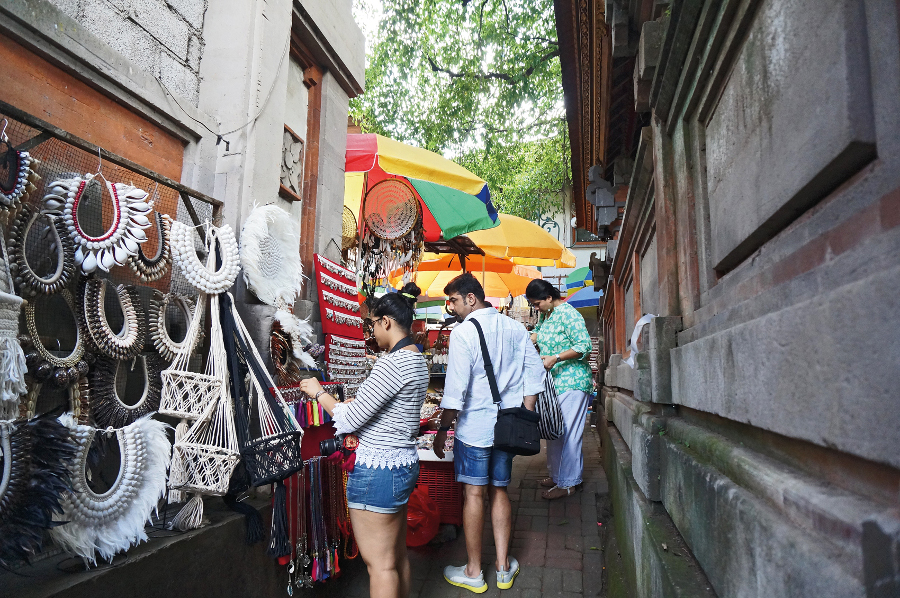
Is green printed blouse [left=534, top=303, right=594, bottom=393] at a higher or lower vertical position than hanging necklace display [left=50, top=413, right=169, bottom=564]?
higher

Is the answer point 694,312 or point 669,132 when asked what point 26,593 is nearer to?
point 694,312

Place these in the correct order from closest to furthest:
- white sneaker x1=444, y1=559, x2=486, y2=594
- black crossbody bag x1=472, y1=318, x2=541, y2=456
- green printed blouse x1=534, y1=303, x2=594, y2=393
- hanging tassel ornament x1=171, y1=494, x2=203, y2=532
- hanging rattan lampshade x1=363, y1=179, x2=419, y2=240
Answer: hanging tassel ornament x1=171, y1=494, x2=203, y2=532
black crossbody bag x1=472, y1=318, x2=541, y2=456
white sneaker x1=444, y1=559, x2=486, y2=594
green printed blouse x1=534, y1=303, x2=594, y2=393
hanging rattan lampshade x1=363, y1=179, x2=419, y2=240

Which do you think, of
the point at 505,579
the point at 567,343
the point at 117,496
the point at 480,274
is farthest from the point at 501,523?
the point at 480,274

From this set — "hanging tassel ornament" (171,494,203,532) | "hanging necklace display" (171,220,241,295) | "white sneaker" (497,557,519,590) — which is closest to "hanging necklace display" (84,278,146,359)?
"hanging necklace display" (171,220,241,295)

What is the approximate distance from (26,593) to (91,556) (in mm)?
225

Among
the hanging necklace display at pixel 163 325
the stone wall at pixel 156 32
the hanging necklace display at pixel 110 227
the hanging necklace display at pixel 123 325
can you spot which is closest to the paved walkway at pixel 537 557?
the hanging necklace display at pixel 163 325

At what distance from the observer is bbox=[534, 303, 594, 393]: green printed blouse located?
16.1 ft

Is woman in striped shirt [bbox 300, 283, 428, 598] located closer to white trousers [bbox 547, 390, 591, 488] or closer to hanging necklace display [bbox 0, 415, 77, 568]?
hanging necklace display [bbox 0, 415, 77, 568]

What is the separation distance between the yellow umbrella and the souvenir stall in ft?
20.2

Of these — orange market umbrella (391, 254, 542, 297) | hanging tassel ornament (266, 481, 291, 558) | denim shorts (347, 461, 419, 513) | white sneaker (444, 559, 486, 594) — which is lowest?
white sneaker (444, 559, 486, 594)

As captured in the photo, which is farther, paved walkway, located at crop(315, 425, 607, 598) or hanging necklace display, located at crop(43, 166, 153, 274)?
paved walkway, located at crop(315, 425, 607, 598)

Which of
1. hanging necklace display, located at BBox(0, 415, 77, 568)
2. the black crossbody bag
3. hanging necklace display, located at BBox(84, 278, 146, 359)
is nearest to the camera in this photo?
hanging necklace display, located at BBox(0, 415, 77, 568)

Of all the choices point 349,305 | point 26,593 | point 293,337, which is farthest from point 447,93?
point 26,593

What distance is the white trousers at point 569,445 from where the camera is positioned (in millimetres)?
4953
